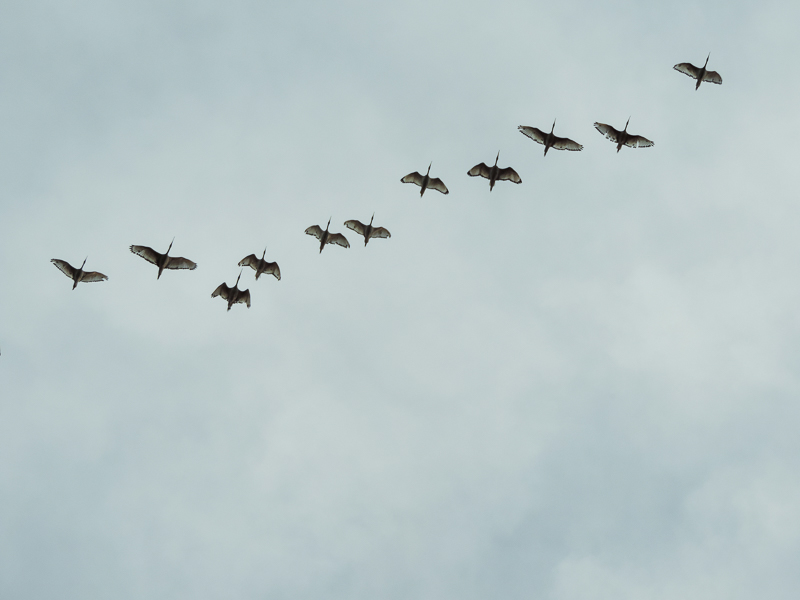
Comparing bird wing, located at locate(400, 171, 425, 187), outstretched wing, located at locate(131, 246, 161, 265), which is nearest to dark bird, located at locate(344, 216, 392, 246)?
bird wing, located at locate(400, 171, 425, 187)

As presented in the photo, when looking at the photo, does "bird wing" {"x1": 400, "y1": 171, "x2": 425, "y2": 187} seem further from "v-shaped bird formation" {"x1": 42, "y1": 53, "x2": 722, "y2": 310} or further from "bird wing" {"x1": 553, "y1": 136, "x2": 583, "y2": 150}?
"bird wing" {"x1": 553, "y1": 136, "x2": 583, "y2": 150}

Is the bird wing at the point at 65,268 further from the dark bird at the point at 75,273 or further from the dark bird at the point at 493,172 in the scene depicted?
the dark bird at the point at 493,172

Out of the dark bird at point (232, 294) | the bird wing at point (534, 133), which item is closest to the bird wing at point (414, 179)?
the bird wing at point (534, 133)

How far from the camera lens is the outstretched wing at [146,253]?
272ft

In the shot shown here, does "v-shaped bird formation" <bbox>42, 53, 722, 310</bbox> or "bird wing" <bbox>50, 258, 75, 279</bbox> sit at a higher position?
"v-shaped bird formation" <bbox>42, 53, 722, 310</bbox>

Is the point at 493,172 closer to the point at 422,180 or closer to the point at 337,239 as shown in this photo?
the point at 422,180

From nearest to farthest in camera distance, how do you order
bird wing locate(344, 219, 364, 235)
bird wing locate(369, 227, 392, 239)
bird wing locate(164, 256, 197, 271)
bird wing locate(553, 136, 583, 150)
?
bird wing locate(164, 256, 197, 271) < bird wing locate(553, 136, 583, 150) < bird wing locate(344, 219, 364, 235) < bird wing locate(369, 227, 392, 239)

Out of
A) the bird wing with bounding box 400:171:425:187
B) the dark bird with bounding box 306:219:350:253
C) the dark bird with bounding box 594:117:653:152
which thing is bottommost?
the dark bird with bounding box 306:219:350:253

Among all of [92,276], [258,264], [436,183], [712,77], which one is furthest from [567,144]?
[92,276]

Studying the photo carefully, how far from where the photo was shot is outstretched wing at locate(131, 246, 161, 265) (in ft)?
272

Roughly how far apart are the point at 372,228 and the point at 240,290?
61.3ft

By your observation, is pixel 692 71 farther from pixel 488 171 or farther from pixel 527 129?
pixel 488 171

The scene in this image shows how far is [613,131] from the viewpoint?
88.9 metres

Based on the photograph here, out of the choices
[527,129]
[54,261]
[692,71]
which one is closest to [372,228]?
[527,129]
